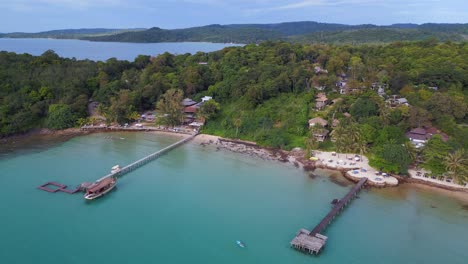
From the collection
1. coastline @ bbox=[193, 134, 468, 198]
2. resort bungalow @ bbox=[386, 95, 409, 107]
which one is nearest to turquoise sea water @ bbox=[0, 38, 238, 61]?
coastline @ bbox=[193, 134, 468, 198]

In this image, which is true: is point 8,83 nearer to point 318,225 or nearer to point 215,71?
point 215,71

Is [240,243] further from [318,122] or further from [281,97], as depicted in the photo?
[281,97]

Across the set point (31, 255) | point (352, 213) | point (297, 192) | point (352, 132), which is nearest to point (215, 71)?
point (352, 132)

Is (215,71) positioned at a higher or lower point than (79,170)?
higher

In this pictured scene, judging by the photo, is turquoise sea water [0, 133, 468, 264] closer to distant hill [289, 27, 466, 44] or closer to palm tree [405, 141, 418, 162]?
palm tree [405, 141, 418, 162]

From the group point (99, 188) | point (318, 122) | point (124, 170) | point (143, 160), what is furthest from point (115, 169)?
point (318, 122)

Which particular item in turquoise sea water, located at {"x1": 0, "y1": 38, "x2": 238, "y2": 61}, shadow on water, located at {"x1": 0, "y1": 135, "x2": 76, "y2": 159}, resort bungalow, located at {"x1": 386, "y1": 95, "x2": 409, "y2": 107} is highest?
turquoise sea water, located at {"x1": 0, "y1": 38, "x2": 238, "y2": 61}
